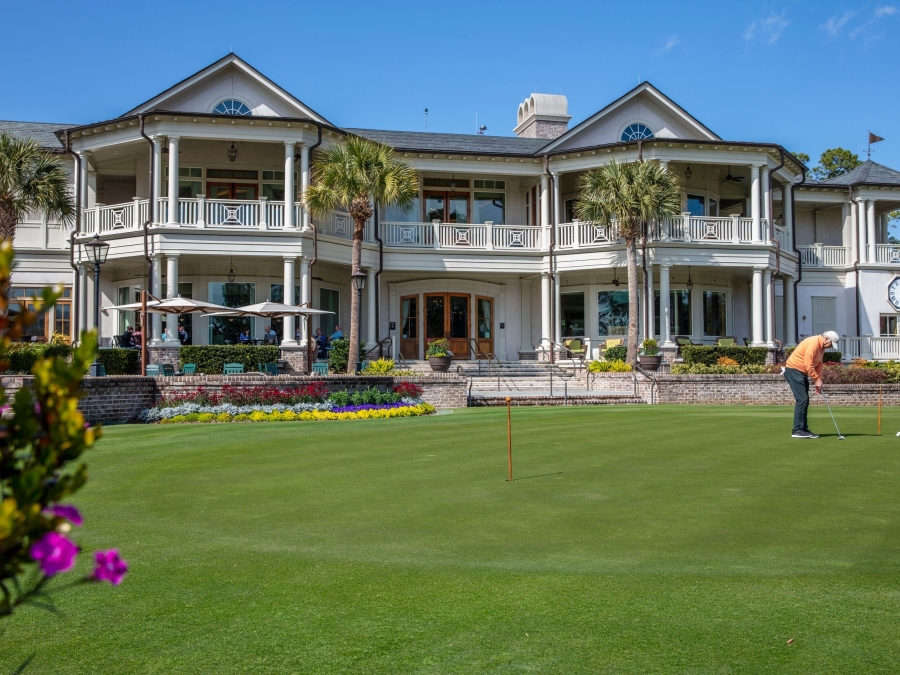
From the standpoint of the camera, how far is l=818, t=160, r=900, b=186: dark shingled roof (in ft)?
112

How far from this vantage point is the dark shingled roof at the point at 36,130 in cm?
3031

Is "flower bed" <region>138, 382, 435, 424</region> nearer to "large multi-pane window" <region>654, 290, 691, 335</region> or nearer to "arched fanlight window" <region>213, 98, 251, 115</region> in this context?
"arched fanlight window" <region>213, 98, 251, 115</region>

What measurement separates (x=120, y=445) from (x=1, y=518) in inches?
467

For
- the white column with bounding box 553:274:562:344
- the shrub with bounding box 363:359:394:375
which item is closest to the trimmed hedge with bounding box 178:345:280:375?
the shrub with bounding box 363:359:394:375

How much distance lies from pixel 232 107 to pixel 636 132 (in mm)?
14071

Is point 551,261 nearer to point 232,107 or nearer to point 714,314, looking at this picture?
point 714,314

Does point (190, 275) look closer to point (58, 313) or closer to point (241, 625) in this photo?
point (58, 313)

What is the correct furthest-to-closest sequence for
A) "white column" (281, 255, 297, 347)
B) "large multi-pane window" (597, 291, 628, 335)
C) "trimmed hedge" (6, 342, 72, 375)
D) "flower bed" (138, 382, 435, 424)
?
"large multi-pane window" (597, 291, 628, 335) < "white column" (281, 255, 297, 347) < "trimmed hedge" (6, 342, 72, 375) < "flower bed" (138, 382, 435, 424)

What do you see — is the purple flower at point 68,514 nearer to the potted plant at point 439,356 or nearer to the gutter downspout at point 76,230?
the potted plant at point 439,356

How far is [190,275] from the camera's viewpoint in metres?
28.2

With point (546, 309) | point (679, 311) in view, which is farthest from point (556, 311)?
point (679, 311)

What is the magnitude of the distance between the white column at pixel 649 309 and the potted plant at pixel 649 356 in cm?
222

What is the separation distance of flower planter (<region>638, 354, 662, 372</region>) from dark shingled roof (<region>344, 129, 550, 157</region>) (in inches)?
346

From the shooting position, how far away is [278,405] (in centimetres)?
1852
